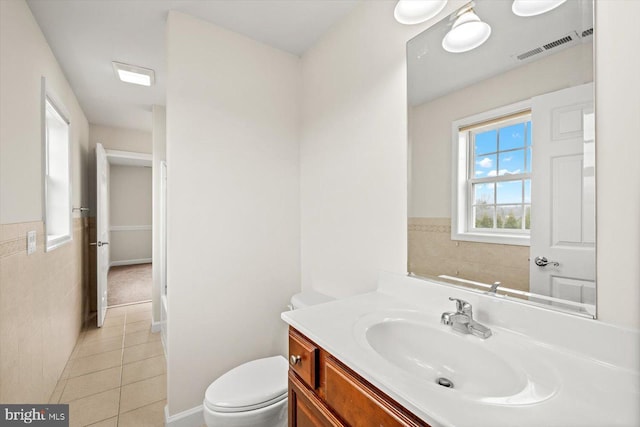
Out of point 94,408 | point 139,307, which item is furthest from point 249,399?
point 139,307

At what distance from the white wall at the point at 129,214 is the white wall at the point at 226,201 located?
5.74 metres

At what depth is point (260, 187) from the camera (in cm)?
201

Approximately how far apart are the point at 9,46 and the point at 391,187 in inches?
80.1

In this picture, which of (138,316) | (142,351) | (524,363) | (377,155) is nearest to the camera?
(524,363)

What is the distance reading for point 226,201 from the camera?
1.87 metres

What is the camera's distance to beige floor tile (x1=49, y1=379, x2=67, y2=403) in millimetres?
1935

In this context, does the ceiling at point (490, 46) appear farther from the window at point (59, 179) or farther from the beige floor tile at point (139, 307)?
the beige floor tile at point (139, 307)

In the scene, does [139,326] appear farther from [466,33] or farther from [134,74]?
[466,33]

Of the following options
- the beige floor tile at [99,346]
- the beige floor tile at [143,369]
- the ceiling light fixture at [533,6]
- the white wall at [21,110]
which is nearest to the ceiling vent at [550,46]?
the ceiling light fixture at [533,6]

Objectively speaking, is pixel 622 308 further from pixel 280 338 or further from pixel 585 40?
pixel 280 338

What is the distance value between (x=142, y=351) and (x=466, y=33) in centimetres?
331

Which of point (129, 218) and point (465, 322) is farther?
point (129, 218)

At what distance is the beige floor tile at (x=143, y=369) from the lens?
7.25 ft

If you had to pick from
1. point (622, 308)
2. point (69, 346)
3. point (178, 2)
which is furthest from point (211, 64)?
point (69, 346)
